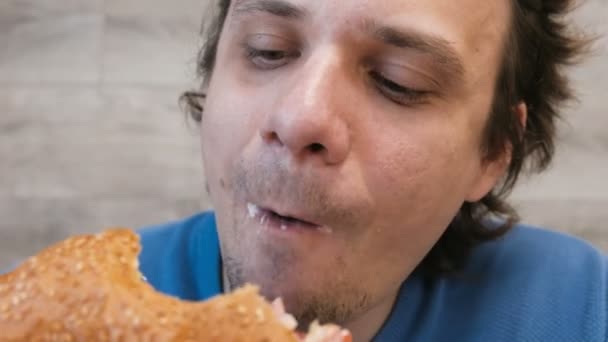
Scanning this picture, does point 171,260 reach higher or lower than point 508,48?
lower

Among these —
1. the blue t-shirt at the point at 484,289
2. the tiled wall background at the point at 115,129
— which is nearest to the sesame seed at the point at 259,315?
the blue t-shirt at the point at 484,289

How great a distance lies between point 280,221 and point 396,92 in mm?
195

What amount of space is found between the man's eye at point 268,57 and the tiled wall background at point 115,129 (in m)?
1.05

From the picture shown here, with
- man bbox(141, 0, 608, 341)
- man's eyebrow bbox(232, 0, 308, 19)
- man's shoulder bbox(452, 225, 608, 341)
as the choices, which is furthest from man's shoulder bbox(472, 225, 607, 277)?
man's eyebrow bbox(232, 0, 308, 19)

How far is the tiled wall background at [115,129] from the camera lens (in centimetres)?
177

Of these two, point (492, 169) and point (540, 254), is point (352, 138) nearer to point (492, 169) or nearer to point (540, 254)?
point (492, 169)

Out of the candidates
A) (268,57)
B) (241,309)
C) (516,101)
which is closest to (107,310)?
(241,309)

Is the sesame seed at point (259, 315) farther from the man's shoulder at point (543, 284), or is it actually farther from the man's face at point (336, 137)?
the man's shoulder at point (543, 284)

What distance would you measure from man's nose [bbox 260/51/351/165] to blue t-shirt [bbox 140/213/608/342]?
35cm

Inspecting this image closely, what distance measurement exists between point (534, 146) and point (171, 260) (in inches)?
24.6

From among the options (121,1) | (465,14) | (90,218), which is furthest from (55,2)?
(465,14)

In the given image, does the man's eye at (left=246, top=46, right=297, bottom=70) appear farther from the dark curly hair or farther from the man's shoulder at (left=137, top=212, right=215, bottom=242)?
the man's shoulder at (left=137, top=212, right=215, bottom=242)

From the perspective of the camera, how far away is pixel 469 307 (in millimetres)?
984

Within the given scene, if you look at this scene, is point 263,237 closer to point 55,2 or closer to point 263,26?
point 263,26
